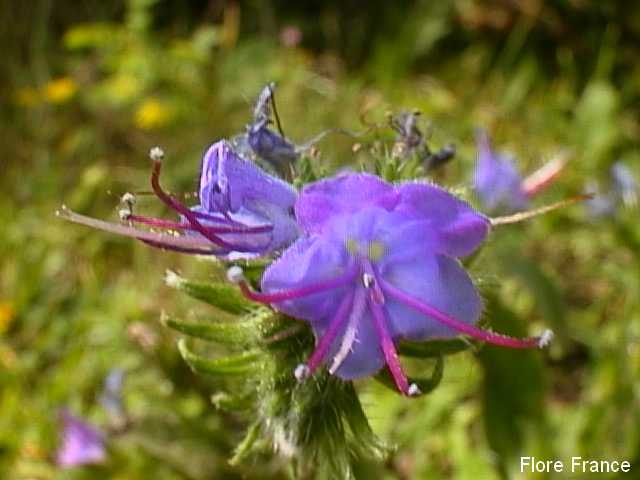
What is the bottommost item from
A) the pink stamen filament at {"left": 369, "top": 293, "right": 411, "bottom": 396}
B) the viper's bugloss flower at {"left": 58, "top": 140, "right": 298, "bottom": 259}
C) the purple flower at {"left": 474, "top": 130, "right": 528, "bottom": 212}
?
the purple flower at {"left": 474, "top": 130, "right": 528, "bottom": 212}

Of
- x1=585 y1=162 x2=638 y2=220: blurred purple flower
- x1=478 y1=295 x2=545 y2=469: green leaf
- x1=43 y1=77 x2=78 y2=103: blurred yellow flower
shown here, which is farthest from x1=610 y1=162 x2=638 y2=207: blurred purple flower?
x1=43 y1=77 x2=78 y2=103: blurred yellow flower

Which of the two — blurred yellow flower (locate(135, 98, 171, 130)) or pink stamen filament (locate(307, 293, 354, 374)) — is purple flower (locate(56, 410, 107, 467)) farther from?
blurred yellow flower (locate(135, 98, 171, 130))

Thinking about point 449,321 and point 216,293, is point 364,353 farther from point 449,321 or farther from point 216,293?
point 216,293

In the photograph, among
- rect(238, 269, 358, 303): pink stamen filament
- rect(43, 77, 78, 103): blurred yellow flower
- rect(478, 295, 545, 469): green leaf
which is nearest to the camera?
rect(238, 269, 358, 303): pink stamen filament

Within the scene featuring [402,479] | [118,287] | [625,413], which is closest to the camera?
[625,413]

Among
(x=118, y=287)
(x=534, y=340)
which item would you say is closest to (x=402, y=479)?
(x=118, y=287)

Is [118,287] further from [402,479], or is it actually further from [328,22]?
[328,22]
